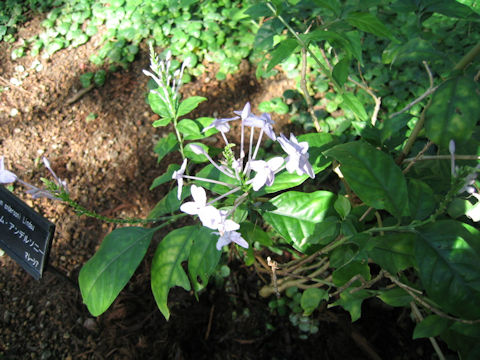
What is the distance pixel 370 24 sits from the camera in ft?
3.74

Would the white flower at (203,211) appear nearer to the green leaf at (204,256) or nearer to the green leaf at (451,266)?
A: the green leaf at (204,256)

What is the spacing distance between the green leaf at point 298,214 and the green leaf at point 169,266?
29 cm

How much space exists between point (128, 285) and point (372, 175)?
161 centimetres

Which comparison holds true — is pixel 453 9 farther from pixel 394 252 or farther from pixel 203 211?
pixel 203 211

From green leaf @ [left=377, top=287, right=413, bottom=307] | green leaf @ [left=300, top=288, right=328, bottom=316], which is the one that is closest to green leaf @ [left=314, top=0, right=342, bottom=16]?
green leaf @ [left=377, top=287, right=413, bottom=307]

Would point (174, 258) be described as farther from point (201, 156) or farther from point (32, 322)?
point (32, 322)

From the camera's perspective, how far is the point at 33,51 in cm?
333

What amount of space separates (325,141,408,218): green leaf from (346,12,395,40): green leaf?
1.35 feet

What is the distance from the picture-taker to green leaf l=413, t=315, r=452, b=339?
1.09 m

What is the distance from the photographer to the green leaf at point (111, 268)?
3.79ft

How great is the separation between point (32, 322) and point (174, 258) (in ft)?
4.54

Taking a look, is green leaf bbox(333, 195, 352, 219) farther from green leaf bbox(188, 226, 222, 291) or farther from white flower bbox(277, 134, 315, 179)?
green leaf bbox(188, 226, 222, 291)

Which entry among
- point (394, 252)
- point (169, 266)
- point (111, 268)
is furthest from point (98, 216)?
point (394, 252)

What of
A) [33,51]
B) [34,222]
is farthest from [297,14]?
[33,51]
